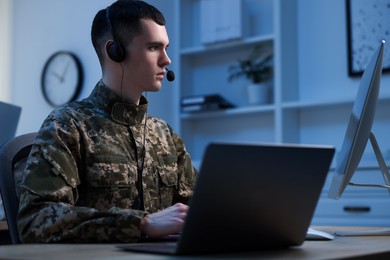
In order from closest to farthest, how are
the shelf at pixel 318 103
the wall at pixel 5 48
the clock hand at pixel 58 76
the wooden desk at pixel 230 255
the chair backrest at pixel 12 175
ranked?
1. the wooden desk at pixel 230 255
2. the chair backrest at pixel 12 175
3. the shelf at pixel 318 103
4. the clock hand at pixel 58 76
5. the wall at pixel 5 48

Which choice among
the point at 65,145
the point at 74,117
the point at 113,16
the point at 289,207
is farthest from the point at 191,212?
the point at 113,16

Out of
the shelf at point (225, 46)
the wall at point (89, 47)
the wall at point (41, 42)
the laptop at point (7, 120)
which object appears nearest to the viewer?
the laptop at point (7, 120)

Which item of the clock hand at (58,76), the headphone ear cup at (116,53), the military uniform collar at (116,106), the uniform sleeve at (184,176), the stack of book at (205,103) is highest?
the headphone ear cup at (116,53)

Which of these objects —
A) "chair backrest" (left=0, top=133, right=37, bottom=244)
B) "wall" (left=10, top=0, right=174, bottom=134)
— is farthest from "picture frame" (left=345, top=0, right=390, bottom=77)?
"chair backrest" (left=0, top=133, right=37, bottom=244)

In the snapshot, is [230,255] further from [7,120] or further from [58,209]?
[7,120]

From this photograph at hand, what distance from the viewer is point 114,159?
141 centimetres

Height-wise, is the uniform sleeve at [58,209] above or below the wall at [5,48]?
below

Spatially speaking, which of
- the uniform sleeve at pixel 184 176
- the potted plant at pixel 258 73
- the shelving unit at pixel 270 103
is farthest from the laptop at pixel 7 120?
the potted plant at pixel 258 73

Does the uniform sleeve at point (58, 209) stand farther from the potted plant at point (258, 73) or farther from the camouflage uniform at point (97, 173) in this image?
the potted plant at point (258, 73)

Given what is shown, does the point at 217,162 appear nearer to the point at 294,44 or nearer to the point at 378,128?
the point at 378,128

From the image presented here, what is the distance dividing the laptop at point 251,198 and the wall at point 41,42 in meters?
3.08

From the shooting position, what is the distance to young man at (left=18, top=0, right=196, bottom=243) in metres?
1.14

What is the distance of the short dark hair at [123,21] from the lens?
5.03ft

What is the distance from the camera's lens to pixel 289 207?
98cm
